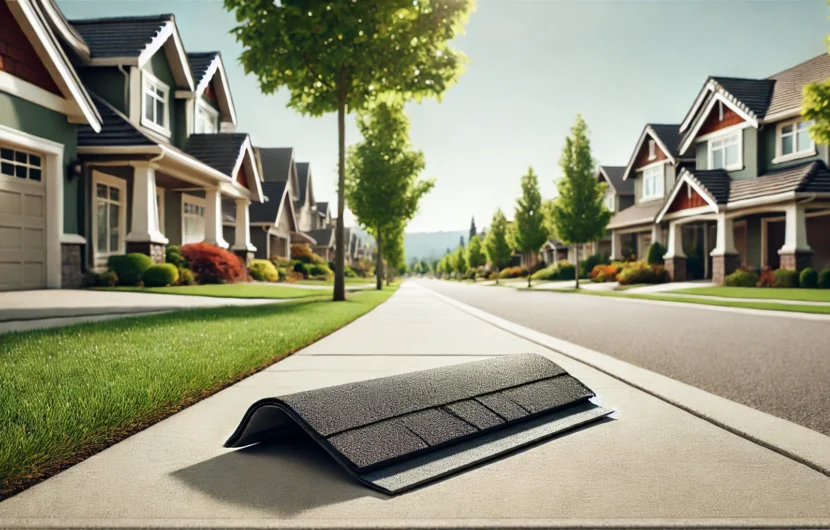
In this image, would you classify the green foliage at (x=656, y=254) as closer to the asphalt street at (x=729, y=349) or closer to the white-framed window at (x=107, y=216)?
the asphalt street at (x=729, y=349)

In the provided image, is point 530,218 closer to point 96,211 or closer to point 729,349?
point 96,211

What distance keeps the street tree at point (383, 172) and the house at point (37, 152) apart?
43.0ft

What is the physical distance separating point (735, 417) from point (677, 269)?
28019mm

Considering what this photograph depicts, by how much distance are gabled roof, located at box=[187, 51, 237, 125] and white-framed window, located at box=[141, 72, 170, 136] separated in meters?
1.48

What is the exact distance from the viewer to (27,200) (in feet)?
48.1

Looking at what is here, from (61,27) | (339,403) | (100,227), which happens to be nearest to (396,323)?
(339,403)

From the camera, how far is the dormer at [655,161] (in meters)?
34.3

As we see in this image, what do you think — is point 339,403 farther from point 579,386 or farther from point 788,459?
point 788,459

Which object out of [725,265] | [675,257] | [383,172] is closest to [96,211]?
[383,172]

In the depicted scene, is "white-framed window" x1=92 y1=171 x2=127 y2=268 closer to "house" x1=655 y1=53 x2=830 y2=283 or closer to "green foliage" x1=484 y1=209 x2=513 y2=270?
"house" x1=655 y1=53 x2=830 y2=283

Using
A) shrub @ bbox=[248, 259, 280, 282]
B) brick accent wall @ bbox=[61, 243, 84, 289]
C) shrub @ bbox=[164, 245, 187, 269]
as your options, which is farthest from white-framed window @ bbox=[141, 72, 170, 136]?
shrub @ bbox=[248, 259, 280, 282]

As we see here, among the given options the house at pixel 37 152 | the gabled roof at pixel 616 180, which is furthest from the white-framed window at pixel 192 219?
the gabled roof at pixel 616 180

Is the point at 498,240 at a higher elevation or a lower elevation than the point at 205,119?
lower

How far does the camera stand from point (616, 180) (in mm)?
45375
